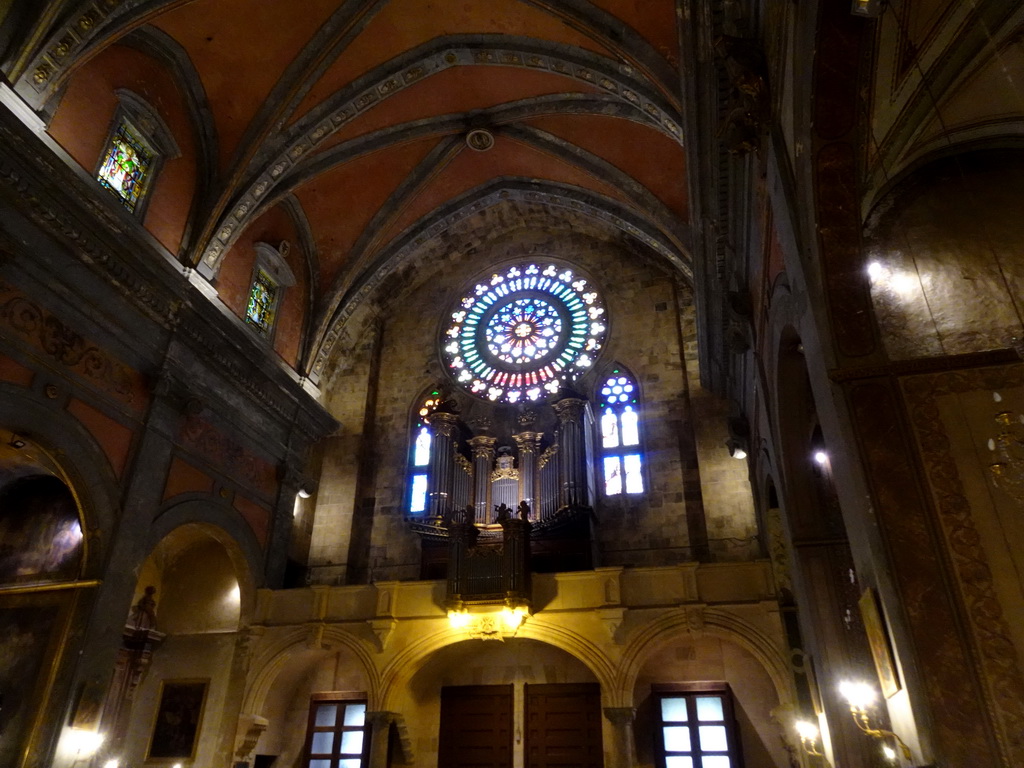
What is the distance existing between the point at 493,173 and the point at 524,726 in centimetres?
1112

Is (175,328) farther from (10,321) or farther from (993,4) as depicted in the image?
(993,4)

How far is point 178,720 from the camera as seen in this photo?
12633 mm

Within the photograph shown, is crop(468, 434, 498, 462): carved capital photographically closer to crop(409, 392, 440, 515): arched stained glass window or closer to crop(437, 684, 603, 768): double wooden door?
crop(409, 392, 440, 515): arched stained glass window

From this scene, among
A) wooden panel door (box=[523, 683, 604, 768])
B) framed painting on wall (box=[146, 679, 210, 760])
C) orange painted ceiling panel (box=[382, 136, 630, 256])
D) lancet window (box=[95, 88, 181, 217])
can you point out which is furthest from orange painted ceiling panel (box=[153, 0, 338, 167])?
wooden panel door (box=[523, 683, 604, 768])

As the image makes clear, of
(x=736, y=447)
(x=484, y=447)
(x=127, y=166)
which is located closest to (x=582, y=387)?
(x=484, y=447)

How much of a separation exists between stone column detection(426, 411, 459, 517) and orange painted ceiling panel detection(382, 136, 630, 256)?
170 inches

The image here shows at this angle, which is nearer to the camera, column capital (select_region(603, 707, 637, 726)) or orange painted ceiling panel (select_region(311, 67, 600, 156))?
column capital (select_region(603, 707, 637, 726))

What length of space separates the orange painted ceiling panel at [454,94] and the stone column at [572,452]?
579 centimetres

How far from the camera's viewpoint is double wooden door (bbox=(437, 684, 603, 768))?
40.0ft

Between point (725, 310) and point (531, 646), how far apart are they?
7177 millimetres

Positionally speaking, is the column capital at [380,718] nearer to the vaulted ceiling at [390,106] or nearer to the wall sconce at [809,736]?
the wall sconce at [809,736]

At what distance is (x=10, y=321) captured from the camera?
28.4 feet

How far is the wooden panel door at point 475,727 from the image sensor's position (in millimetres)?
12492

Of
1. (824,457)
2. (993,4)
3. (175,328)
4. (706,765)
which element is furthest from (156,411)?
(993,4)
